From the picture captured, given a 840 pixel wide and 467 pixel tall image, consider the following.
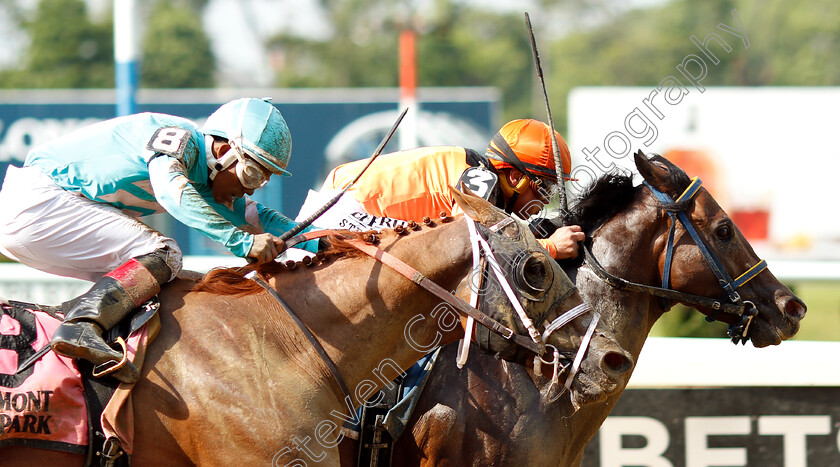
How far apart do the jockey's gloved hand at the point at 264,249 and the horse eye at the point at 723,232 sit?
6.19 ft

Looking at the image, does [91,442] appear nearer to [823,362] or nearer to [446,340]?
[446,340]

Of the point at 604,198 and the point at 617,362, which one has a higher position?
the point at 604,198

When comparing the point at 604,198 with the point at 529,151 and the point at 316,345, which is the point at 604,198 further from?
the point at 316,345

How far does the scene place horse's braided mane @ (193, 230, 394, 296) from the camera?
3.24 meters

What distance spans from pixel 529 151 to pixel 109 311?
2.06 metres

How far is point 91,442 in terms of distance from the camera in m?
2.93

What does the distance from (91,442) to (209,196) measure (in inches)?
41.6

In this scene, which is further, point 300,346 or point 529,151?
point 529,151

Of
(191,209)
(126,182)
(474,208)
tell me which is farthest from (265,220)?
(474,208)

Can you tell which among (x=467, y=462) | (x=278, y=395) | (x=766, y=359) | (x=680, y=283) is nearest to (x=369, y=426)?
(x=467, y=462)

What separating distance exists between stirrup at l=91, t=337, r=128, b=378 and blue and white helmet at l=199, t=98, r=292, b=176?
2.65ft

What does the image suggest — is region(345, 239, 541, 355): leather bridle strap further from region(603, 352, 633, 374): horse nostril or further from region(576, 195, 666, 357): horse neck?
region(576, 195, 666, 357): horse neck

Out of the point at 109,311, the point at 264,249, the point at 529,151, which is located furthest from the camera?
the point at 529,151

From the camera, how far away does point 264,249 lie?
123 inches
